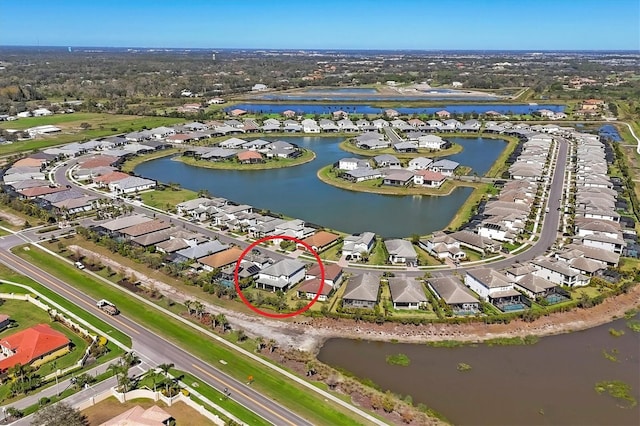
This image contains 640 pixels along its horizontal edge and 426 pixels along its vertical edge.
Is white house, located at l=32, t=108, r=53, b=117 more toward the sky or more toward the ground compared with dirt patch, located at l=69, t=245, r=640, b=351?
more toward the sky

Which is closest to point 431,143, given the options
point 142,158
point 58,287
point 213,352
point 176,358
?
point 142,158

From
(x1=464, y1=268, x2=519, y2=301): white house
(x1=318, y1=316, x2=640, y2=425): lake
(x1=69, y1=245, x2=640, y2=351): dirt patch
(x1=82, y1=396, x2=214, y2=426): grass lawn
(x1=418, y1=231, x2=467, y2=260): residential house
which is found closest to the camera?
(x1=82, y1=396, x2=214, y2=426): grass lawn

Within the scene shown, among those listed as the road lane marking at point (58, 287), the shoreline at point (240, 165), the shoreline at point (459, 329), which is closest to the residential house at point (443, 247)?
the shoreline at point (459, 329)

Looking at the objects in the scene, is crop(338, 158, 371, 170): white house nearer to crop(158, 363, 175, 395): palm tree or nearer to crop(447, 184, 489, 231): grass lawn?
crop(447, 184, 489, 231): grass lawn

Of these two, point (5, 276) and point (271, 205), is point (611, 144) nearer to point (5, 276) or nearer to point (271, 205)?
point (271, 205)

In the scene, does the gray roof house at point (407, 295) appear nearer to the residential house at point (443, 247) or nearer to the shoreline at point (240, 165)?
the residential house at point (443, 247)

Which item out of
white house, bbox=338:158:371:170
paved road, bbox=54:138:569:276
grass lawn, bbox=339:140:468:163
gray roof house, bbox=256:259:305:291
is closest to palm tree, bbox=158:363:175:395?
gray roof house, bbox=256:259:305:291

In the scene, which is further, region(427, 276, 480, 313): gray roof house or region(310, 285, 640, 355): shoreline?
region(427, 276, 480, 313): gray roof house
